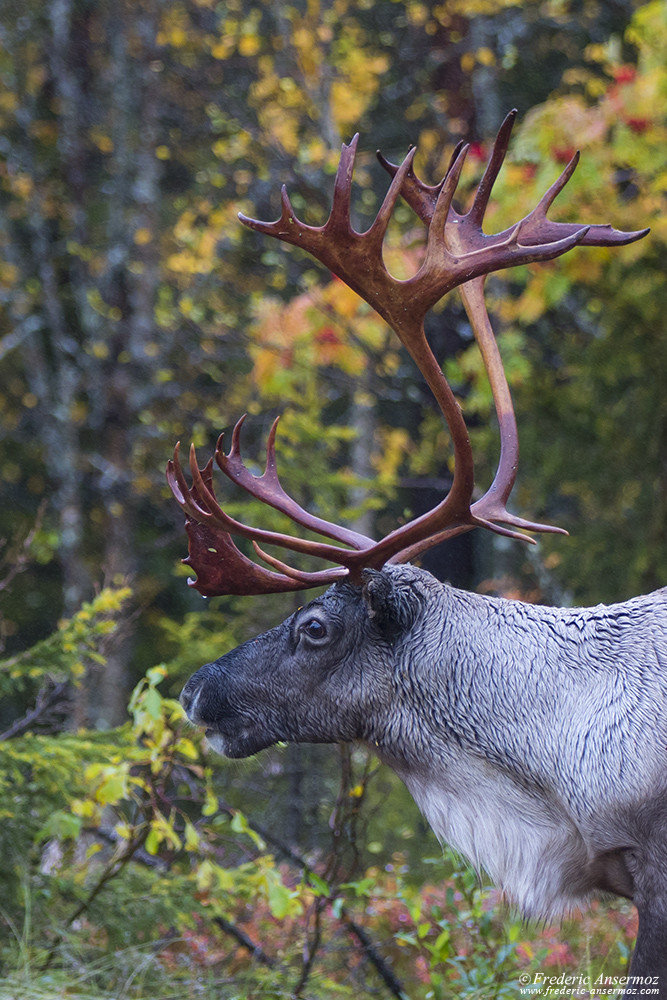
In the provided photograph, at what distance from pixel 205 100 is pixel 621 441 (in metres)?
5.13

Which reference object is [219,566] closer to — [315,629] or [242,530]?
[242,530]

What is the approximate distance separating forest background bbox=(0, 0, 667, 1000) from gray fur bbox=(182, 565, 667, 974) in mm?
382

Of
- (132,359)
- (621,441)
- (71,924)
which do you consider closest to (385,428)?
(132,359)

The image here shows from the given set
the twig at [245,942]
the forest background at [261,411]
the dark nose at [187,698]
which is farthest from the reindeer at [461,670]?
the twig at [245,942]

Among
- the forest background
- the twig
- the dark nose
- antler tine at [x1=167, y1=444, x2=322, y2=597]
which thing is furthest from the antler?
the twig

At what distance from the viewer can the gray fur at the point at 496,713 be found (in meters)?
2.76

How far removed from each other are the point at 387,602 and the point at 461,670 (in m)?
0.30

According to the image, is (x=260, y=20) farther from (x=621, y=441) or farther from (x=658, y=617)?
(x=658, y=617)

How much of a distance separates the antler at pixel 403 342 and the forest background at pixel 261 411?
71cm

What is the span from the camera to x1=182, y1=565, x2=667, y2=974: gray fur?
2.76 metres

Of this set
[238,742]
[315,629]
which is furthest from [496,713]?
[238,742]

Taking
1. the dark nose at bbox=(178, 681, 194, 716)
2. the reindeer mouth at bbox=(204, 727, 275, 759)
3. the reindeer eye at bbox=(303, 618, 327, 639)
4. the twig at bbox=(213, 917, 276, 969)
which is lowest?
the twig at bbox=(213, 917, 276, 969)

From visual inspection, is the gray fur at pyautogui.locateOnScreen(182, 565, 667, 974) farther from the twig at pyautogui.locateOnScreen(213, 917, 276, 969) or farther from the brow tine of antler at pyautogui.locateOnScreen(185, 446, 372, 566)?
the twig at pyautogui.locateOnScreen(213, 917, 276, 969)

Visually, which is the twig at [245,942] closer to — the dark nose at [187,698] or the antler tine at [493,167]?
the dark nose at [187,698]
